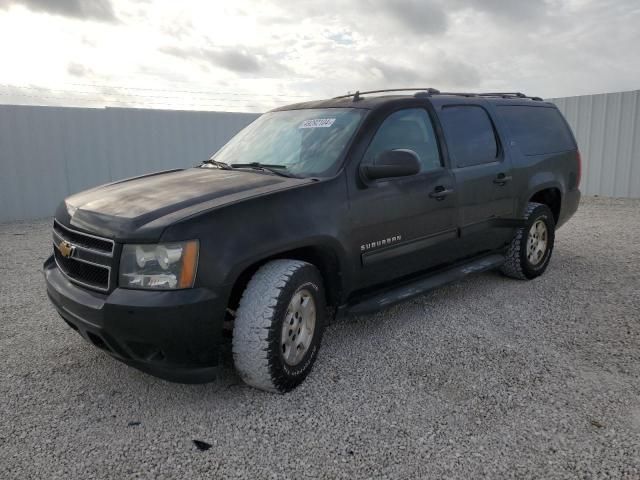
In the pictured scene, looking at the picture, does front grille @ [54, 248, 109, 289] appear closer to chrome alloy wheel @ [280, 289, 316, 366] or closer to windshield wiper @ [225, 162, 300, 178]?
chrome alloy wheel @ [280, 289, 316, 366]

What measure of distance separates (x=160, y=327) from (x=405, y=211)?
74.9 inches

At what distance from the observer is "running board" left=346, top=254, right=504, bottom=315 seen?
3459 millimetres

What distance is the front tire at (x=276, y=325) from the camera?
2746 mm

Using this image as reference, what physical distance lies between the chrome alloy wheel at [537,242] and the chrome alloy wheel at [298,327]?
2.92 metres

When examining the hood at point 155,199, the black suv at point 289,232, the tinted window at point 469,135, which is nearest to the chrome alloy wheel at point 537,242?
the black suv at point 289,232

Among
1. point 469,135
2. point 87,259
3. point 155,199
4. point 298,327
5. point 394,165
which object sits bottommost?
point 298,327

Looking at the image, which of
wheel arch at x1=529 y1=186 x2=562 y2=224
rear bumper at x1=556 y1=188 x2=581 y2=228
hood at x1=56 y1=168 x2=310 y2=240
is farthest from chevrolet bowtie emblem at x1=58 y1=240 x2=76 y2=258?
rear bumper at x1=556 y1=188 x2=581 y2=228

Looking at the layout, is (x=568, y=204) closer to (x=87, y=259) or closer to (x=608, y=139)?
(x=87, y=259)

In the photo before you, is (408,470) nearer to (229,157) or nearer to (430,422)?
(430,422)

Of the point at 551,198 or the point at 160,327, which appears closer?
the point at 160,327

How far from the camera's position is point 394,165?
129 inches

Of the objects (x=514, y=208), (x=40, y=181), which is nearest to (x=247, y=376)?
(x=514, y=208)

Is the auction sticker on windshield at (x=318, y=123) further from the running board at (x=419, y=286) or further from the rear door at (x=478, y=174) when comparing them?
the running board at (x=419, y=286)

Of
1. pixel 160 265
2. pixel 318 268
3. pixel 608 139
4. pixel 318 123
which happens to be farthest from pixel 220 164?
pixel 608 139
